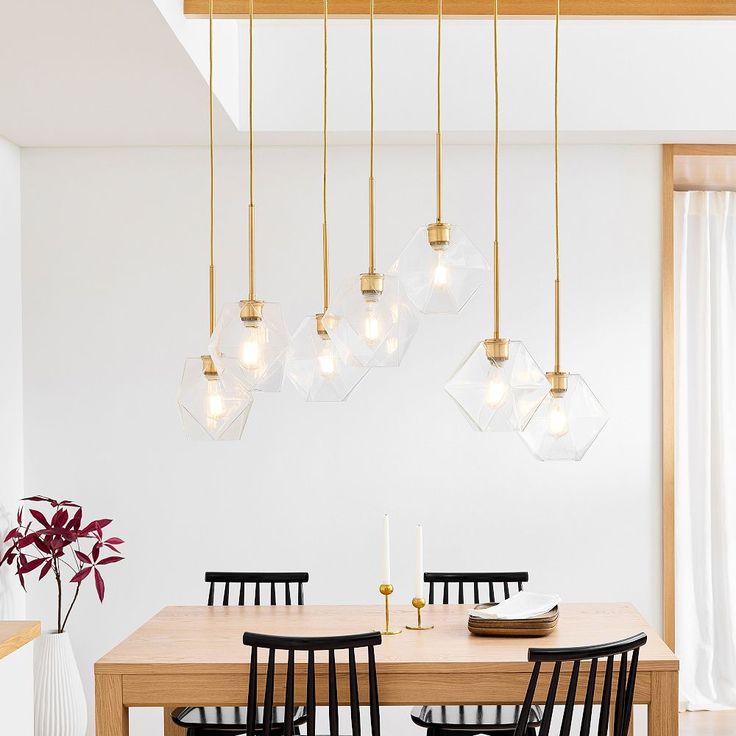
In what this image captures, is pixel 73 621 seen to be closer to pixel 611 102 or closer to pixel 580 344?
pixel 580 344

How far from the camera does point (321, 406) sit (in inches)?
163

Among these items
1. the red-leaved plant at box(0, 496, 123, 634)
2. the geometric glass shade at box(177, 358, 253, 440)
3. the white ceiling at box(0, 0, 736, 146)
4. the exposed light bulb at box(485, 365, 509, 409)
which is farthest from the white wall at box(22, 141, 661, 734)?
the exposed light bulb at box(485, 365, 509, 409)

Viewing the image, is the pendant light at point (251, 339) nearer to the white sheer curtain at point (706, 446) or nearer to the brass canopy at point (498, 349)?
the brass canopy at point (498, 349)

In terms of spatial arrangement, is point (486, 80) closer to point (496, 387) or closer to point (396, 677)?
point (496, 387)

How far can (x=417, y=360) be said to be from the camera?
414cm

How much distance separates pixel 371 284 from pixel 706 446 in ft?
9.44

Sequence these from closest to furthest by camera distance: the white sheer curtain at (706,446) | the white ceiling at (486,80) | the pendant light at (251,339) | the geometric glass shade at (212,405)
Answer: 1. the pendant light at (251,339)
2. the geometric glass shade at (212,405)
3. the white ceiling at (486,80)
4. the white sheer curtain at (706,446)

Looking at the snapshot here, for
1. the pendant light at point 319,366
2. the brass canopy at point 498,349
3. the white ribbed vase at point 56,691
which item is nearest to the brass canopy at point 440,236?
the brass canopy at point 498,349

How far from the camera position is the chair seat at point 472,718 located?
2.90m

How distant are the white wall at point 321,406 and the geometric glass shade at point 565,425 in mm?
1602

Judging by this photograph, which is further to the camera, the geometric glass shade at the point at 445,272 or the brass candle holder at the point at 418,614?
the brass candle holder at the point at 418,614

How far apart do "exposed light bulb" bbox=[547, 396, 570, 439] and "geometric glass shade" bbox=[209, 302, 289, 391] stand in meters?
0.75

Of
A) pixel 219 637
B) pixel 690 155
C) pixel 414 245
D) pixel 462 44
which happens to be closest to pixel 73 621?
pixel 219 637

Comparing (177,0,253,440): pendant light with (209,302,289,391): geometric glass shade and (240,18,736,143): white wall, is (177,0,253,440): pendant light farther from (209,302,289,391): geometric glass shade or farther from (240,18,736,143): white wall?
(240,18,736,143): white wall
